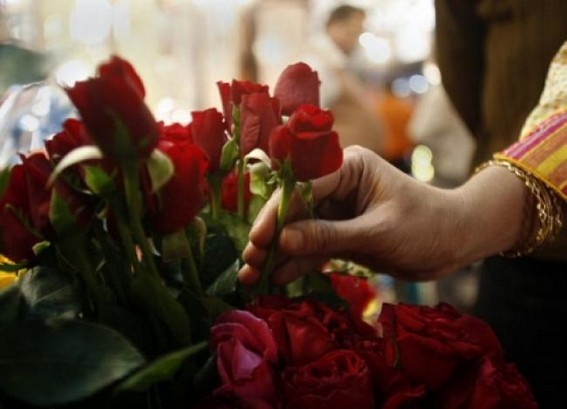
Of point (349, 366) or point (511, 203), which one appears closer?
point (349, 366)

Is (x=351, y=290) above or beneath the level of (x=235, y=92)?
beneath

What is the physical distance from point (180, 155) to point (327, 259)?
0.24m

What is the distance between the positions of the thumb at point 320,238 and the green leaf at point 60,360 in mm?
195

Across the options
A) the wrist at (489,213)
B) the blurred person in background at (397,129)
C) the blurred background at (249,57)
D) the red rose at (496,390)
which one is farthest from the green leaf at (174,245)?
the blurred person in background at (397,129)

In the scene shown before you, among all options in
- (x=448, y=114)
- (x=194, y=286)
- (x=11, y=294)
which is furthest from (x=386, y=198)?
(x=448, y=114)

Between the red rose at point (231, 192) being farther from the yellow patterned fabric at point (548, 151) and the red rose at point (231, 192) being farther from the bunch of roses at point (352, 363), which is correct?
the yellow patterned fabric at point (548, 151)

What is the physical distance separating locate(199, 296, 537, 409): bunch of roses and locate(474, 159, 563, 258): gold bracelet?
0.24 meters

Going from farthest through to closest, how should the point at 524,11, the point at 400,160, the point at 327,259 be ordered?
the point at 400,160 < the point at 524,11 < the point at 327,259

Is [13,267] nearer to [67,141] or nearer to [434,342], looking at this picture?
[67,141]

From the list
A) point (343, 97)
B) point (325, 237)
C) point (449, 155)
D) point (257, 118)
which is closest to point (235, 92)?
point (257, 118)

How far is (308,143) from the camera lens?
0.52 meters

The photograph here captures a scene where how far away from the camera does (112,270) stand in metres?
0.52

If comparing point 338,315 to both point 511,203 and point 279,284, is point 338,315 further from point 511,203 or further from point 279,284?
point 511,203

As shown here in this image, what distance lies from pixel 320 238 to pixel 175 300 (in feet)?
0.55
